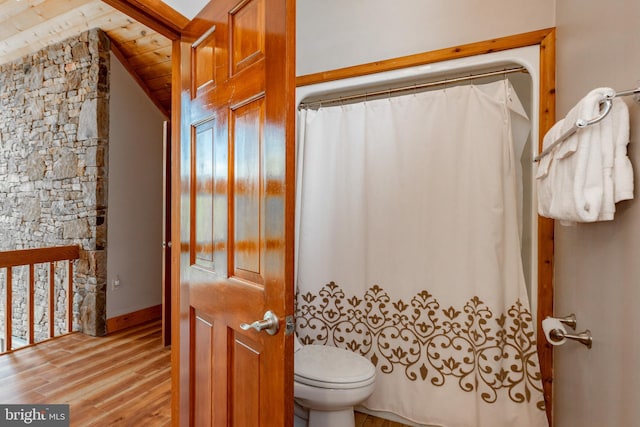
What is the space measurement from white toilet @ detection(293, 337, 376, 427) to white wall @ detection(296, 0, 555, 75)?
5.76 feet

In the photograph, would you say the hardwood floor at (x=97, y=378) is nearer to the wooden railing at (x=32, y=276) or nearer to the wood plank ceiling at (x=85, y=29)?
the wooden railing at (x=32, y=276)

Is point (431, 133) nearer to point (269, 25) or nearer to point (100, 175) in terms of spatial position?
point (269, 25)

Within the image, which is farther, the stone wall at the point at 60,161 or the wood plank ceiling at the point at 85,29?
the stone wall at the point at 60,161

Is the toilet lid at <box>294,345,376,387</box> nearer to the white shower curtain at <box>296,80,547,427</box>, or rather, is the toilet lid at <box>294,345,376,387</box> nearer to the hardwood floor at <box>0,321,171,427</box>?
the white shower curtain at <box>296,80,547,427</box>

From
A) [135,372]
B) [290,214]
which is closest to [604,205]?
[290,214]

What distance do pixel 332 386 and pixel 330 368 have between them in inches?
4.3

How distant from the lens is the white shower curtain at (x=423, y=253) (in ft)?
5.39

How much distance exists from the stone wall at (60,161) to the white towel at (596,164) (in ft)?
12.3

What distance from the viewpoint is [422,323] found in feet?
5.95

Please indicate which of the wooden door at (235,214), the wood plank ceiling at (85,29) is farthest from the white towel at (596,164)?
the wood plank ceiling at (85,29)

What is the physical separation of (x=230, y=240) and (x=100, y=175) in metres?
2.88

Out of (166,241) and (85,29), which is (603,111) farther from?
(85,29)

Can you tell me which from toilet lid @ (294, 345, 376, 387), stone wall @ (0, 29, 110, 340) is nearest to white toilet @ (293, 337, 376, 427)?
toilet lid @ (294, 345, 376, 387)

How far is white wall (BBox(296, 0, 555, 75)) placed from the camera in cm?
167
